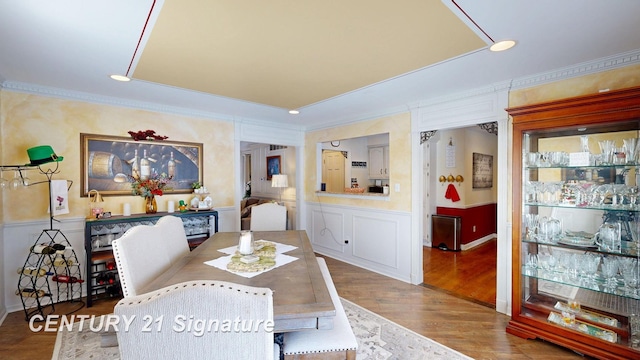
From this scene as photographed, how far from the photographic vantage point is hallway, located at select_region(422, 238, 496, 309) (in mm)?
3172

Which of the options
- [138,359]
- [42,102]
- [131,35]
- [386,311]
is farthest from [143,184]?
[386,311]

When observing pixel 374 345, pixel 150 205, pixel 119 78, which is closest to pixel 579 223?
pixel 374 345

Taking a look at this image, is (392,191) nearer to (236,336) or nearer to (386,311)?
(386,311)

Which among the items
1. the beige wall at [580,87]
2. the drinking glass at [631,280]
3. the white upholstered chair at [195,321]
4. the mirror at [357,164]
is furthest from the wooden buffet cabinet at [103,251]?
the drinking glass at [631,280]

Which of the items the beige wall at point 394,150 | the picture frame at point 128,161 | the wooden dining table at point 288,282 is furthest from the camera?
the beige wall at point 394,150

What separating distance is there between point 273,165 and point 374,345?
15.8 ft

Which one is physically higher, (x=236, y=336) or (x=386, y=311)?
(x=236, y=336)

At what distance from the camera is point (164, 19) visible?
5.35ft

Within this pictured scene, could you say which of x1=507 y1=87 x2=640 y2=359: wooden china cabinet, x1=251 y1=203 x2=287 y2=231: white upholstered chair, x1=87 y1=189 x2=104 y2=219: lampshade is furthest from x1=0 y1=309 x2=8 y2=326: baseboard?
x1=507 y1=87 x2=640 y2=359: wooden china cabinet

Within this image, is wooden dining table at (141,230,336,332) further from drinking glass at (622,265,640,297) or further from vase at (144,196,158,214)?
drinking glass at (622,265,640,297)

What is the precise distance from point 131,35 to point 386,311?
3141 mm

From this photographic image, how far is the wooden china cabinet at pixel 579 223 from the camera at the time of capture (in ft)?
6.53

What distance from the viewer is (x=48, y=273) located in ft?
8.96

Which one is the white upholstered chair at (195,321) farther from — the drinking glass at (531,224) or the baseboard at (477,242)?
the baseboard at (477,242)
